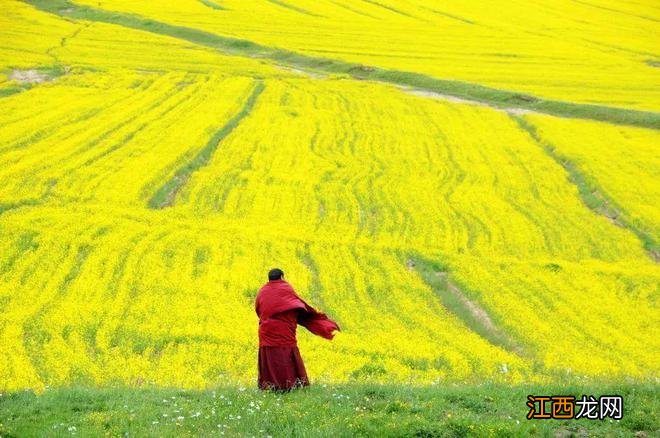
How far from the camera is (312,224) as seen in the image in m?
25.1

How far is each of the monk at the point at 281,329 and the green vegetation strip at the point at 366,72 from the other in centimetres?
3806

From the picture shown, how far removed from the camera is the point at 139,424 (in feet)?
32.3

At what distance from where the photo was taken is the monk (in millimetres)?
11281

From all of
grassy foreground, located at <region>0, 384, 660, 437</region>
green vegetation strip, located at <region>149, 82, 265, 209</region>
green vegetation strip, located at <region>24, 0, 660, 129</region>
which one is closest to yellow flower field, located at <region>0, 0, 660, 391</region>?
green vegetation strip, located at <region>149, 82, 265, 209</region>

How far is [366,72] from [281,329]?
44.8 m

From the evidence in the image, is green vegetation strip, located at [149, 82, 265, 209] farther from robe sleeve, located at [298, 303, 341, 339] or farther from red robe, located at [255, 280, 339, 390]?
robe sleeve, located at [298, 303, 341, 339]

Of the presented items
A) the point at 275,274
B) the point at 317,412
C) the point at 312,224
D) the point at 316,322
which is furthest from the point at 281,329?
the point at 312,224

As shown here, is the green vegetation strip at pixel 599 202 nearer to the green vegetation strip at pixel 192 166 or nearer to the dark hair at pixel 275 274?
the green vegetation strip at pixel 192 166

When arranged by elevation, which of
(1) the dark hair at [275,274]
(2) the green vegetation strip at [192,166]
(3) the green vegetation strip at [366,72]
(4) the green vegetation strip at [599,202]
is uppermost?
(1) the dark hair at [275,274]

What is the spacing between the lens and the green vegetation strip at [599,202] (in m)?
26.0

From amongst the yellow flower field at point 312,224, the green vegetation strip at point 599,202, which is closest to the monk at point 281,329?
the yellow flower field at point 312,224

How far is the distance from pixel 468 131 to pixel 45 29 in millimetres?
35248

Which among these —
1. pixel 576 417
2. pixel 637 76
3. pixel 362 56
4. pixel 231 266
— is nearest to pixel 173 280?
pixel 231 266

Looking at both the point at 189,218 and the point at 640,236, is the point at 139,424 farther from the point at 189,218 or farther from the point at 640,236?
the point at 640,236
